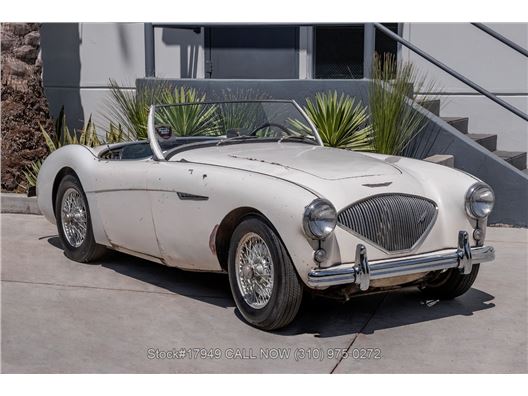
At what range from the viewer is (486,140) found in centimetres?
1022

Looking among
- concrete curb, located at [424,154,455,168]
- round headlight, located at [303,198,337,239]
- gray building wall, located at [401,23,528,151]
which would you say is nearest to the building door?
gray building wall, located at [401,23,528,151]

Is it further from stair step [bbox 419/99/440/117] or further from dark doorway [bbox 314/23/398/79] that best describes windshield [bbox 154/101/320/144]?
dark doorway [bbox 314/23/398/79]

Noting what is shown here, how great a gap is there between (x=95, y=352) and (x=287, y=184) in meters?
1.52

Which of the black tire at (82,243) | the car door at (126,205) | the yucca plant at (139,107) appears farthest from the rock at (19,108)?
the car door at (126,205)

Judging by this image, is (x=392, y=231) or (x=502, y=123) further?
(x=502, y=123)

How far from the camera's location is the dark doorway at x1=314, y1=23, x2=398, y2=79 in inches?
453

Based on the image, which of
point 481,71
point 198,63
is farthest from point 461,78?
point 198,63

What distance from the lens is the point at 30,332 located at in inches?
220

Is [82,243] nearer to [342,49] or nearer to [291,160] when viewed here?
[291,160]

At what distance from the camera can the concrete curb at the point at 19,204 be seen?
9.61 m

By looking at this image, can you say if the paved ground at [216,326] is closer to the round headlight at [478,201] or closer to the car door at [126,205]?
the car door at [126,205]

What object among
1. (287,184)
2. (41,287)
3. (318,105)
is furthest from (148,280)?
(318,105)

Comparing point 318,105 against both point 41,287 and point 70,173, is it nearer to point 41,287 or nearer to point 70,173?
point 70,173

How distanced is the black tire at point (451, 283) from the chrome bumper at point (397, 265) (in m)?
0.29
